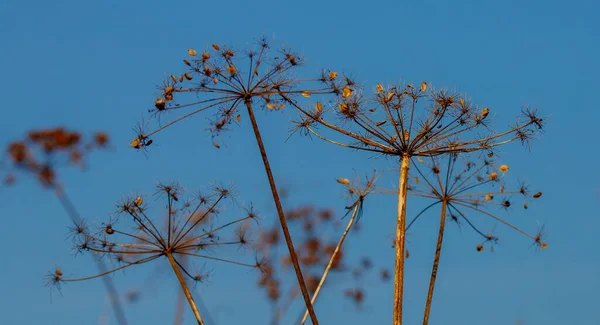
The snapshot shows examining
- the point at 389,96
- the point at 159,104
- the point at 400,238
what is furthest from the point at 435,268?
the point at 159,104

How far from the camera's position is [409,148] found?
386 inches

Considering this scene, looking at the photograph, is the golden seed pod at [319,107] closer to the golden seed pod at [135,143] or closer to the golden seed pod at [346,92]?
the golden seed pod at [346,92]

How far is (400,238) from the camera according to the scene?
8.95 metres

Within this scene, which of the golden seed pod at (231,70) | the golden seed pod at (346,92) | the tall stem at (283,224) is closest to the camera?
the tall stem at (283,224)

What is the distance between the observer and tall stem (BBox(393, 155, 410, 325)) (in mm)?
8352

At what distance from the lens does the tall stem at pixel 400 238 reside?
8.35 metres

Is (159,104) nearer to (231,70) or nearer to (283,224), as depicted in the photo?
(231,70)

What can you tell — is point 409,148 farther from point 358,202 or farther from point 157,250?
point 157,250

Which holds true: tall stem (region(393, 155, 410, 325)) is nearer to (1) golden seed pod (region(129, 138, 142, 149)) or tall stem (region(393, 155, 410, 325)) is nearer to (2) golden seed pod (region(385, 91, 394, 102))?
(2) golden seed pod (region(385, 91, 394, 102))

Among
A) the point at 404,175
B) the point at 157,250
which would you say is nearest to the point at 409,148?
Answer: the point at 404,175

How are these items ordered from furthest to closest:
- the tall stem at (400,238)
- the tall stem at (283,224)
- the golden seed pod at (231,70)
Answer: the golden seed pod at (231,70), the tall stem at (400,238), the tall stem at (283,224)

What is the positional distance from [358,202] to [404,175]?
0.65m

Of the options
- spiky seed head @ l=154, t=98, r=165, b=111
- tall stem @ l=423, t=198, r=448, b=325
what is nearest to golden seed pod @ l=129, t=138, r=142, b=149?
spiky seed head @ l=154, t=98, r=165, b=111

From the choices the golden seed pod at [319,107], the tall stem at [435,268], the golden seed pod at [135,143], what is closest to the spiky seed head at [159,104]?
the golden seed pod at [135,143]
